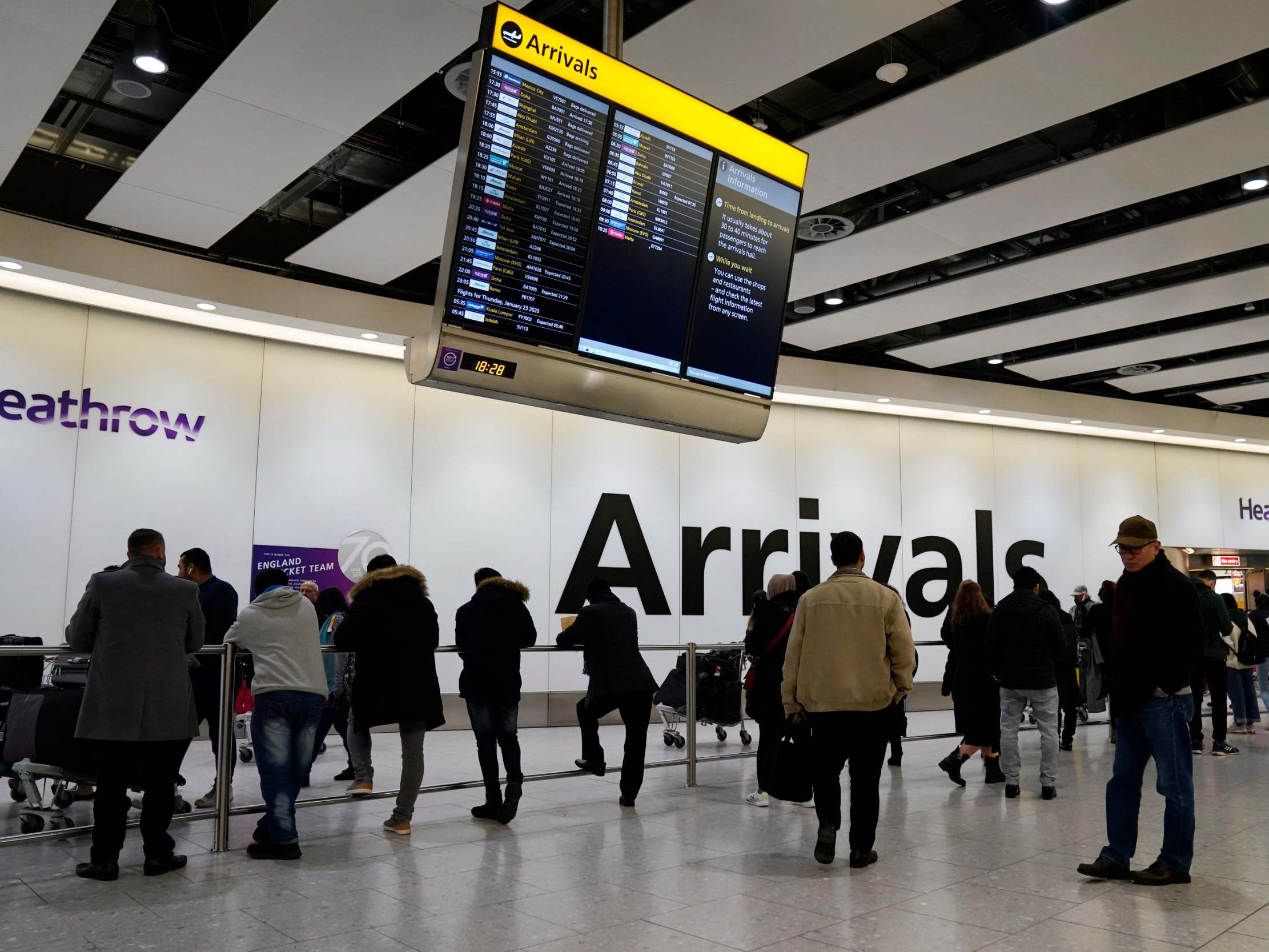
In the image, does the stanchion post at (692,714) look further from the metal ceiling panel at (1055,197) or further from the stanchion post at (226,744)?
the metal ceiling panel at (1055,197)

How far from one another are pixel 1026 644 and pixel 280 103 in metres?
6.44

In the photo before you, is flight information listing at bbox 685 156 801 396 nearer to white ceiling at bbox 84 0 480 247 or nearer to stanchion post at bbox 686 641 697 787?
white ceiling at bbox 84 0 480 247

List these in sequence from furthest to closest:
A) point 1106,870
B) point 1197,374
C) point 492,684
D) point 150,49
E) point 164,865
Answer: point 1197,374 → point 492,684 → point 150,49 → point 164,865 → point 1106,870

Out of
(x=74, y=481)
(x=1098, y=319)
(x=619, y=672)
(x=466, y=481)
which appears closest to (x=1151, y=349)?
(x=1098, y=319)

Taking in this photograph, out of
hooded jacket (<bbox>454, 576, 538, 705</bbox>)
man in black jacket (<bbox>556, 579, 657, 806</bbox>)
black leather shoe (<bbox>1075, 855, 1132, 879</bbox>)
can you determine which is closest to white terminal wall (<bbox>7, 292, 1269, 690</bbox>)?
man in black jacket (<bbox>556, 579, 657, 806</bbox>)

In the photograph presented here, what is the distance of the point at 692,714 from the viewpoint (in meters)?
7.80

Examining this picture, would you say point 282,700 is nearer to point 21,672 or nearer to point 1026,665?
point 21,672

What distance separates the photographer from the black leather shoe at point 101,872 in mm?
4711

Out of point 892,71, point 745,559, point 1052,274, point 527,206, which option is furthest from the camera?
point 745,559

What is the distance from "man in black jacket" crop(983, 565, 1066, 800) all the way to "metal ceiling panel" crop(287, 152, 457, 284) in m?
5.25

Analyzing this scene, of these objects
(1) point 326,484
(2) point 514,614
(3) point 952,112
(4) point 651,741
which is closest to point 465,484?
(1) point 326,484

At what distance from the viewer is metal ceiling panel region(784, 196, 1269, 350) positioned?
28.8 feet

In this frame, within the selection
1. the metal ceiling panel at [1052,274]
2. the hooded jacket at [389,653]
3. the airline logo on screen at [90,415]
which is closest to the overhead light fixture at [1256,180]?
the metal ceiling panel at [1052,274]

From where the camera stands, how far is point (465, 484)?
11.9 meters
